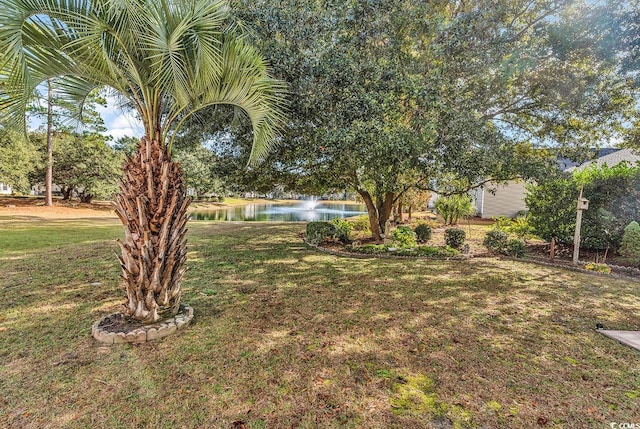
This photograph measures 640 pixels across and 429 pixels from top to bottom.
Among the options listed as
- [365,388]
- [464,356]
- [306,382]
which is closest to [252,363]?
[306,382]

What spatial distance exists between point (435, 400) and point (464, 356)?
83 centimetres

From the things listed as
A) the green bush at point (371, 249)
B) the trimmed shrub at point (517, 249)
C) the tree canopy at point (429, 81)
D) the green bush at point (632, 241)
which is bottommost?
the green bush at point (371, 249)

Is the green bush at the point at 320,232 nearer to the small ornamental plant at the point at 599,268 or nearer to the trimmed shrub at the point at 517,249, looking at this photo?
the trimmed shrub at the point at 517,249

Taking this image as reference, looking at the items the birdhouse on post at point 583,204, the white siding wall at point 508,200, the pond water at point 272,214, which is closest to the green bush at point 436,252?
the birdhouse on post at point 583,204

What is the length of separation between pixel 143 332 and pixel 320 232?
640cm

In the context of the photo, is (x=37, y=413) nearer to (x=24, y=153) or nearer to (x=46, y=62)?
(x=46, y=62)

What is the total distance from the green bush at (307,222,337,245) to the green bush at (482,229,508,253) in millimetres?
4383

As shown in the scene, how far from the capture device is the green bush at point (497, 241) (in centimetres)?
798

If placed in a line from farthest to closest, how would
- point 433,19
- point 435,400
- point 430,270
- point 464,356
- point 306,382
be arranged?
point 430,270 → point 433,19 → point 464,356 → point 306,382 → point 435,400

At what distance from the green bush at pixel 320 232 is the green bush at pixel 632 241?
6893 millimetres

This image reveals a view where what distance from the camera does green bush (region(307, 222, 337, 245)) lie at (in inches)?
360

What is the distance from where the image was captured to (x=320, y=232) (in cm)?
916

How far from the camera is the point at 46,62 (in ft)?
9.26

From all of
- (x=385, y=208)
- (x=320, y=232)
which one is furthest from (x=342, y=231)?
(x=385, y=208)
